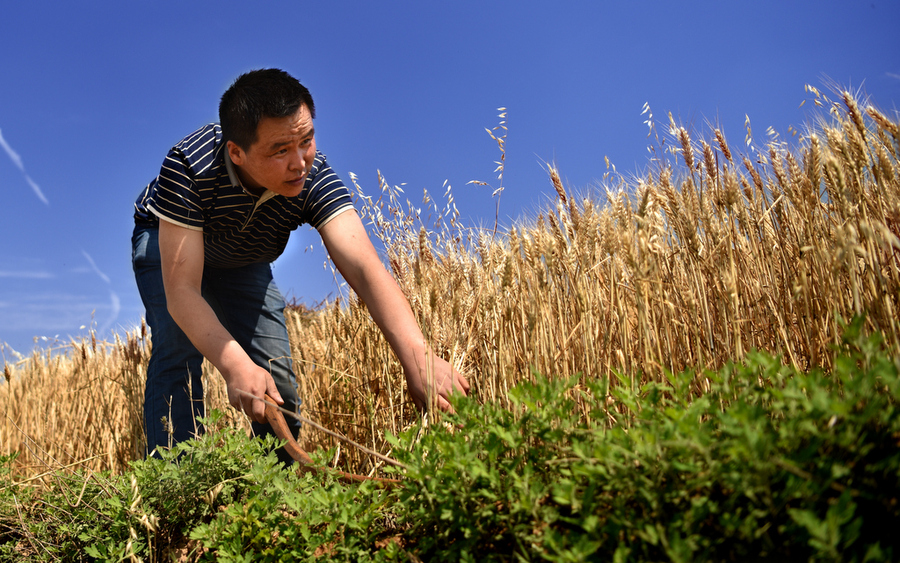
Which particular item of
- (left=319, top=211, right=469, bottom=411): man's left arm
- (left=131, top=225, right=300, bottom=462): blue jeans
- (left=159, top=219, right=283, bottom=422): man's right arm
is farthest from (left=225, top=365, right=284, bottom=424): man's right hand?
(left=131, top=225, right=300, bottom=462): blue jeans

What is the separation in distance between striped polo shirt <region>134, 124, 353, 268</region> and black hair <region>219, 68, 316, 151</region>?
0.17 m

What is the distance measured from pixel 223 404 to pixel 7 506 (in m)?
1.73

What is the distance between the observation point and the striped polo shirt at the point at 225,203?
2.27 m

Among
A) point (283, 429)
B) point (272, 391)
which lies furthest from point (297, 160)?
point (283, 429)

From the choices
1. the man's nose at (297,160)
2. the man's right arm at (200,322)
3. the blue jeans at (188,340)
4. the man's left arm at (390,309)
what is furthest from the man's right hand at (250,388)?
the man's nose at (297,160)

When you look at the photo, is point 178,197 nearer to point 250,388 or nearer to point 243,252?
point 243,252

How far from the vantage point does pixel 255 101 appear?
7.02 feet

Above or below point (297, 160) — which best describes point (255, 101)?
above

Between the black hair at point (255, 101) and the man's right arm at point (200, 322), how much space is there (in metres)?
0.48

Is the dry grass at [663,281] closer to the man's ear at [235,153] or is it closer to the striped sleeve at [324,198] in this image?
the striped sleeve at [324,198]

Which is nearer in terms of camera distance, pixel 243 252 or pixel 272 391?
pixel 272 391

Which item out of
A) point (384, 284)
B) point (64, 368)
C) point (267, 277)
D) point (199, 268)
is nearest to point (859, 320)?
point (384, 284)

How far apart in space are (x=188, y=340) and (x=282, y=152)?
1115 mm

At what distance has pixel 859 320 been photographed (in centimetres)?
96
